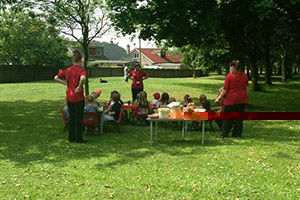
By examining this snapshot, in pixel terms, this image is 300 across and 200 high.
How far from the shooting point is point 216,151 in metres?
7.69

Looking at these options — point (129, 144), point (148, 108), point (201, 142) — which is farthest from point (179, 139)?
point (148, 108)

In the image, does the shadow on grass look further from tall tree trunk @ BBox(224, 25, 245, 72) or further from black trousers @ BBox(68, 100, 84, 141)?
tall tree trunk @ BBox(224, 25, 245, 72)

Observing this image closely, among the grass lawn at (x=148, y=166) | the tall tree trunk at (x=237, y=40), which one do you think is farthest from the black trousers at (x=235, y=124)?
the tall tree trunk at (x=237, y=40)

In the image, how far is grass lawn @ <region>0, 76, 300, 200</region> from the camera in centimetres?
518

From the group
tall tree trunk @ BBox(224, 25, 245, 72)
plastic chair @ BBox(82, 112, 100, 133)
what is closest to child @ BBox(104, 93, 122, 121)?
plastic chair @ BBox(82, 112, 100, 133)

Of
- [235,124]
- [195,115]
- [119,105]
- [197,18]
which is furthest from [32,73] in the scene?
[195,115]

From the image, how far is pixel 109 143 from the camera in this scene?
28.8ft

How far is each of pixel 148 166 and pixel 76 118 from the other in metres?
2.76

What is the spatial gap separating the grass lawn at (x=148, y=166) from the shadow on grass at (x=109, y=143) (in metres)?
0.02

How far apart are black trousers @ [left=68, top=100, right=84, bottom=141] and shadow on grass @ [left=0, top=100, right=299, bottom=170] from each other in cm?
29

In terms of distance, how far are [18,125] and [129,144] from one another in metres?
4.96

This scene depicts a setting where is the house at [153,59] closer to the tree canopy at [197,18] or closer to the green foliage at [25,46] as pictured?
the green foliage at [25,46]

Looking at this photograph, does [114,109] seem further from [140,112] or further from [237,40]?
[237,40]

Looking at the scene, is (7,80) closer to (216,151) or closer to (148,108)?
(148,108)
